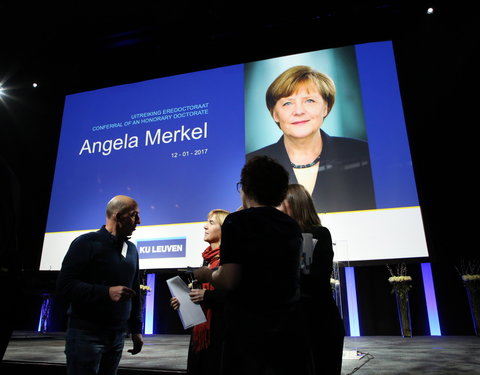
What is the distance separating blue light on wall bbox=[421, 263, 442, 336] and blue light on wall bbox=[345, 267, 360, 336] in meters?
0.84

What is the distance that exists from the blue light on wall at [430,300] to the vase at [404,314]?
42 cm

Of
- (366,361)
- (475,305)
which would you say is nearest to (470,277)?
(475,305)

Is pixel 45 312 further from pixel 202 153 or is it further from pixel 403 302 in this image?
pixel 403 302

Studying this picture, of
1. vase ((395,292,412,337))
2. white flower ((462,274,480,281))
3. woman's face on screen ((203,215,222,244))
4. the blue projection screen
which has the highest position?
the blue projection screen

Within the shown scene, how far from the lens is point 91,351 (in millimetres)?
1394

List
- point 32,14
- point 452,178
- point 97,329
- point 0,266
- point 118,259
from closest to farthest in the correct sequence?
point 0,266 < point 97,329 < point 118,259 < point 452,178 < point 32,14

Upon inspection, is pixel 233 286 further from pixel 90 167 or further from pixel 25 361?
pixel 90 167

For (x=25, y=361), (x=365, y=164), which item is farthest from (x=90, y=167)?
(x=365, y=164)

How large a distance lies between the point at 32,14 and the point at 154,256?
3.58 metres

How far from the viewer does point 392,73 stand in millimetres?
3982

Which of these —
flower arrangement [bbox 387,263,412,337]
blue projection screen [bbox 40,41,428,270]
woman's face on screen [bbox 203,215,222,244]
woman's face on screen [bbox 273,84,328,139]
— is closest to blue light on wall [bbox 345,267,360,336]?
flower arrangement [bbox 387,263,412,337]

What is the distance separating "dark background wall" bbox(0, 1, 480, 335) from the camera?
14.6 feet

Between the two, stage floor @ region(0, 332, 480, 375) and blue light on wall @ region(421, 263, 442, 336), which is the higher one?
blue light on wall @ region(421, 263, 442, 336)

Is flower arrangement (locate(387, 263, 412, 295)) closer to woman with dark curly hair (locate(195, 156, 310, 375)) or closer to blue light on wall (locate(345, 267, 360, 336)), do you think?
blue light on wall (locate(345, 267, 360, 336))
